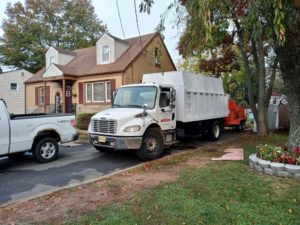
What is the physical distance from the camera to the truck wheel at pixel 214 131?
12.6m

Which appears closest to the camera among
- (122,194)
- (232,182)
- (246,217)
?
(246,217)

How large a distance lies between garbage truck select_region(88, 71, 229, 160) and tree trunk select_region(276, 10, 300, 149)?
3682 mm

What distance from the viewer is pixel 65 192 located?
5.45 m

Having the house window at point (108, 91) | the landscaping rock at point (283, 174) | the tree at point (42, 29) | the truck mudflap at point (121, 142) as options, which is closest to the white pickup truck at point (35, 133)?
the truck mudflap at point (121, 142)

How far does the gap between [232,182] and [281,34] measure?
2.96 m

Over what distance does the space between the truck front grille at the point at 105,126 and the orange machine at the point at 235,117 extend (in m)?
9.45

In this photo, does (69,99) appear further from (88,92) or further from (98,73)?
(98,73)

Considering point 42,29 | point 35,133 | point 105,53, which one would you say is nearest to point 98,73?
point 105,53

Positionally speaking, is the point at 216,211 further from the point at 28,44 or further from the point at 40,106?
the point at 28,44

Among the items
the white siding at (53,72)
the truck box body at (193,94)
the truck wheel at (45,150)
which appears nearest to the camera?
the truck wheel at (45,150)

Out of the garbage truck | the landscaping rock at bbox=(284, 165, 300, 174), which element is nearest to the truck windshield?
the garbage truck

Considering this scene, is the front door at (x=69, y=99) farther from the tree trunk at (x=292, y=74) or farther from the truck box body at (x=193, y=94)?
the tree trunk at (x=292, y=74)

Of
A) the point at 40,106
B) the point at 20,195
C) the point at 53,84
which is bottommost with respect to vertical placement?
the point at 20,195

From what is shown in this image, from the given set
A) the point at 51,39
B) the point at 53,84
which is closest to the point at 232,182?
the point at 53,84
